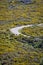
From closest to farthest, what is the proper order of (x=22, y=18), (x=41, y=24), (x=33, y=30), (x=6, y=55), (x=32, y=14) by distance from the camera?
(x=6, y=55), (x=33, y=30), (x=41, y=24), (x=22, y=18), (x=32, y=14)

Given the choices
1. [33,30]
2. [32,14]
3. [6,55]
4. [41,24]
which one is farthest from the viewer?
[32,14]

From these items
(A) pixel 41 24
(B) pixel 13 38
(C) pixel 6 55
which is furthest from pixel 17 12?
(C) pixel 6 55

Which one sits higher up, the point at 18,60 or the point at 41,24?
the point at 18,60

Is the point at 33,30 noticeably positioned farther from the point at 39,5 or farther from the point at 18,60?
the point at 39,5

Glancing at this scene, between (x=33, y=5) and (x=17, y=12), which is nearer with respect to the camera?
(x=17, y=12)

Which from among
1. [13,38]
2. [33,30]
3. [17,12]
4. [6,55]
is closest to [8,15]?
[17,12]

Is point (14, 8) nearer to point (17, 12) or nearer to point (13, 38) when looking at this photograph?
point (17, 12)
